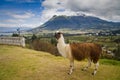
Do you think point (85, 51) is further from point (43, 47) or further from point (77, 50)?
point (43, 47)

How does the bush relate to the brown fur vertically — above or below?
below

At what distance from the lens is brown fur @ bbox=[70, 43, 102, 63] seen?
11.6 meters

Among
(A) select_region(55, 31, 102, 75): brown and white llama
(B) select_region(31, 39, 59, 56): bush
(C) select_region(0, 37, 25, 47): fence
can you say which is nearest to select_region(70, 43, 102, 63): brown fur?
(A) select_region(55, 31, 102, 75): brown and white llama

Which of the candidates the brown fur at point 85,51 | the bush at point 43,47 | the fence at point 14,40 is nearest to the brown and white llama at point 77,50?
the brown fur at point 85,51

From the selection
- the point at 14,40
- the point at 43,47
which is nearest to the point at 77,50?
the point at 14,40

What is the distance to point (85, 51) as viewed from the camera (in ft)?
38.2

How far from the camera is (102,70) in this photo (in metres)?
13.2

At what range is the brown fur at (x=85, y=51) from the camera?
11.6m

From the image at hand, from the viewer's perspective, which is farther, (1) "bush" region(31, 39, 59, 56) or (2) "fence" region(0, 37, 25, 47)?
(1) "bush" region(31, 39, 59, 56)

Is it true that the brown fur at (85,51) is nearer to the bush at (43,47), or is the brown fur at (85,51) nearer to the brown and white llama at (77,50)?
the brown and white llama at (77,50)

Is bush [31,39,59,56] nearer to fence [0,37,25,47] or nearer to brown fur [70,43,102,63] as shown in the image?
fence [0,37,25,47]

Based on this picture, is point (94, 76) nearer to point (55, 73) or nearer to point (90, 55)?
point (90, 55)

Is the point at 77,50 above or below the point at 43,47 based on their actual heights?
above

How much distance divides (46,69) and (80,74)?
254 centimetres
